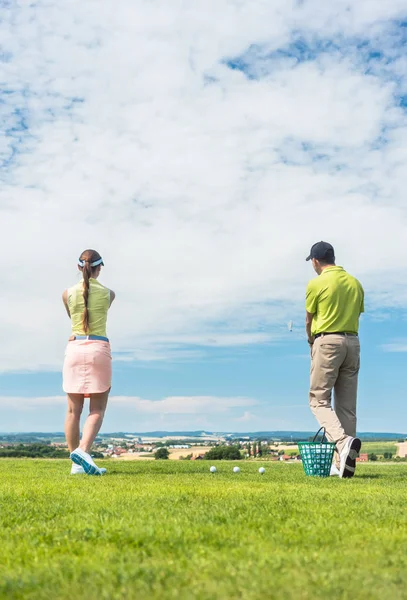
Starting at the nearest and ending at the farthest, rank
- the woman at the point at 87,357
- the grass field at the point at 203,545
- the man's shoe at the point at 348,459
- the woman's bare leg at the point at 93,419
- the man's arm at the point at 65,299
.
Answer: the grass field at the point at 203,545 < the man's shoe at the point at 348,459 < the woman's bare leg at the point at 93,419 < the woman at the point at 87,357 < the man's arm at the point at 65,299

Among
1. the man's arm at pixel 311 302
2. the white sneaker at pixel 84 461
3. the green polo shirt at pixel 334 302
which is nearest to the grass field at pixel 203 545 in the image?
the white sneaker at pixel 84 461

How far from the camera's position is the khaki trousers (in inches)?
320

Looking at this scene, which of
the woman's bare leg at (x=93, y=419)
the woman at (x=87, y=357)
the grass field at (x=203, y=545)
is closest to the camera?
the grass field at (x=203, y=545)

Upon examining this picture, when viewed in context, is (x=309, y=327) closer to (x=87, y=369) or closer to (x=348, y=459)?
(x=348, y=459)

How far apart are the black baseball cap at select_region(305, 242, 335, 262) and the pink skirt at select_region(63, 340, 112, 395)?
308cm

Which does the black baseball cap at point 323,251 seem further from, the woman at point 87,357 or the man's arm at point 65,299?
the man's arm at point 65,299

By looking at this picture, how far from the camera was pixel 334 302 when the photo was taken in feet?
27.1

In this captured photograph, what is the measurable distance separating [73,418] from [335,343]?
11.4ft

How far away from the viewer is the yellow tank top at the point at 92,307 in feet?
27.4

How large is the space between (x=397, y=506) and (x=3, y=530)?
2645mm

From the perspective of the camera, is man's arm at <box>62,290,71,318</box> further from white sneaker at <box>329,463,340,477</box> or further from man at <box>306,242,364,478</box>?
white sneaker at <box>329,463,340,477</box>

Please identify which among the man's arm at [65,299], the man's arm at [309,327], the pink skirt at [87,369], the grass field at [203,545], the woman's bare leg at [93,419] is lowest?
the grass field at [203,545]

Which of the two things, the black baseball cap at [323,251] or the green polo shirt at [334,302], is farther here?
the black baseball cap at [323,251]

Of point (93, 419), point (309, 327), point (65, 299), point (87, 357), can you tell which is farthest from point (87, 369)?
point (309, 327)
